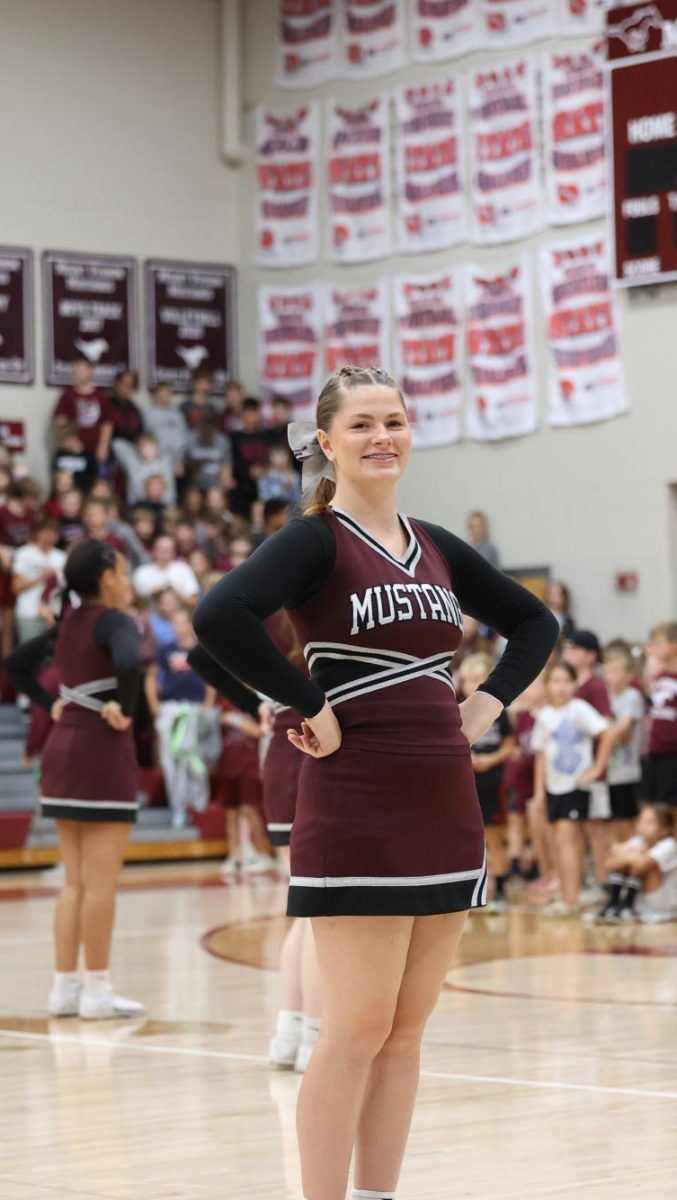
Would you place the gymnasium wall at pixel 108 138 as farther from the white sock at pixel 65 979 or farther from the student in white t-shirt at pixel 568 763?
the white sock at pixel 65 979

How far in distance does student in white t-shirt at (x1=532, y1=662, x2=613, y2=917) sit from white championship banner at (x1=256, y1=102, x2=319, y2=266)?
10.5m

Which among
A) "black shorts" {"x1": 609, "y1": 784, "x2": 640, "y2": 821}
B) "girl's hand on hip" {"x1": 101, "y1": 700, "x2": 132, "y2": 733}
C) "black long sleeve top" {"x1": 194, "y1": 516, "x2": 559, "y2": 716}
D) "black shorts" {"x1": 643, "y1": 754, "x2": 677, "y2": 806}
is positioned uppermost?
"black long sleeve top" {"x1": 194, "y1": 516, "x2": 559, "y2": 716}

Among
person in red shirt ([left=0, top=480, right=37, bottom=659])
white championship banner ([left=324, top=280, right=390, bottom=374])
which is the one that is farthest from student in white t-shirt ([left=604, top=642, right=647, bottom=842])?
white championship banner ([left=324, top=280, right=390, bottom=374])

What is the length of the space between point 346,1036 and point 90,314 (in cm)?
1871

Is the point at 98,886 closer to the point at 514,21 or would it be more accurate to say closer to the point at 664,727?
the point at 664,727

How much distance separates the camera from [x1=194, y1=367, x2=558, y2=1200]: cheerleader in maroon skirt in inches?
156

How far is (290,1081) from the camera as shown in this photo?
677cm

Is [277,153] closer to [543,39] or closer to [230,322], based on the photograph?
[230,322]

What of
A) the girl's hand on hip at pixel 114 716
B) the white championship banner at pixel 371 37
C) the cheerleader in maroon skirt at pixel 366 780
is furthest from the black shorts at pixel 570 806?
the white championship banner at pixel 371 37

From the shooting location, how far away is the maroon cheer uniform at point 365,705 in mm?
3955

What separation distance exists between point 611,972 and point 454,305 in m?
11.9

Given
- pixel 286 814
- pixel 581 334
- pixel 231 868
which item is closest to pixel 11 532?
pixel 231 868

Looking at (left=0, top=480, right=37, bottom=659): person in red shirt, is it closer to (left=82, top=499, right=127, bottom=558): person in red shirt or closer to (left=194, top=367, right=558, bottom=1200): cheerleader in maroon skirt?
(left=82, top=499, right=127, bottom=558): person in red shirt

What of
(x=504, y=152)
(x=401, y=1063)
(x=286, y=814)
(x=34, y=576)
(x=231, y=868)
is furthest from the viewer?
(x=504, y=152)
